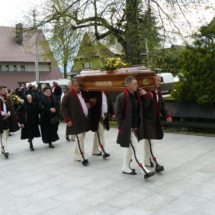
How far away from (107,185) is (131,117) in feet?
4.12

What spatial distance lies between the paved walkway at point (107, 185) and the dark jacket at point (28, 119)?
1.04 meters

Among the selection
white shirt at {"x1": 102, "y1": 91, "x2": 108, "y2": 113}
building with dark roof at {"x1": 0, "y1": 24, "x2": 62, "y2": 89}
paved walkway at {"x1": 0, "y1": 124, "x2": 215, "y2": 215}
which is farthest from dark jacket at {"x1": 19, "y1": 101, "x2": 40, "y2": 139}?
building with dark roof at {"x1": 0, "y1": 24, "x2": 62, "y2": 89}

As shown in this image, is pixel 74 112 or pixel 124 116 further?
pixel 74 112

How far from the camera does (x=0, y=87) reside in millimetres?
8664

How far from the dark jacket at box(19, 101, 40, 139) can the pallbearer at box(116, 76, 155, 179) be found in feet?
13.9

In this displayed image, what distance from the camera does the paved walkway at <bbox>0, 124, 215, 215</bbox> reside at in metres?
4.66

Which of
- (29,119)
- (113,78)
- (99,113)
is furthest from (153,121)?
(29,119)

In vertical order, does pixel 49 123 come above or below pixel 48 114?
below

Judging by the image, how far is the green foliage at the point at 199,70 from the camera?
9.84 m

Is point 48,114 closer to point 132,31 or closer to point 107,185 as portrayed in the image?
point 107,185

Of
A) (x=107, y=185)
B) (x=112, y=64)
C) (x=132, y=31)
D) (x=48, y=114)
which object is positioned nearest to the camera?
(x=107, y=185)

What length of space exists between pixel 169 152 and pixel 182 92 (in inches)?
120

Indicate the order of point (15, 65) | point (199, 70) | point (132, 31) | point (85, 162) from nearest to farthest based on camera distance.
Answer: point (85, 162), point (199, 70), point (132, 31), point (15, 65)

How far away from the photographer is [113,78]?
A: 6.48 meters
